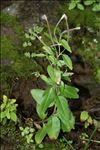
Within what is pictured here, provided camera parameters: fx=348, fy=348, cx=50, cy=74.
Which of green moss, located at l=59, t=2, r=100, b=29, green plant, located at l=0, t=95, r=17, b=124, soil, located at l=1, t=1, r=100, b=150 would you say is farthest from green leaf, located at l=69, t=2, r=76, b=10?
green plant, located at l=0, t=95, r=17, b=124

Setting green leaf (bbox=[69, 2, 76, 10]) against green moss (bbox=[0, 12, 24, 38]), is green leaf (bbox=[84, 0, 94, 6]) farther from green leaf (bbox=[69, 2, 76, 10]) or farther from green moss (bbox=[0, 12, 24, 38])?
green moss (bbox=[0, 12, 24, 38])

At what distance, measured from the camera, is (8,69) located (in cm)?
323

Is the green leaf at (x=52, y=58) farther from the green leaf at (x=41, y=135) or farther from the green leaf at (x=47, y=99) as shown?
the green leaf at (x=41, y=135)

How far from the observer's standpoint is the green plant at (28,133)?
2.77 meters

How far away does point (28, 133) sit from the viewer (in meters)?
2.81

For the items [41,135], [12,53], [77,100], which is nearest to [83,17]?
[12,53]

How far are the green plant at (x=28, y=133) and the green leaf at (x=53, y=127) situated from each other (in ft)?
1.28

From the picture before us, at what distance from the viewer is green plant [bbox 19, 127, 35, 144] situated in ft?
9.09

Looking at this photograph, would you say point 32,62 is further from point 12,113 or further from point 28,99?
point 12,113

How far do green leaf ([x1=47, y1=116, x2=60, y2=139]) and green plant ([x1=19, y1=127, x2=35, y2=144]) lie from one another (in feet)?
1.28

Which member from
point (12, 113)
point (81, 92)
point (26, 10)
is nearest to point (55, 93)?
point (12, 113)

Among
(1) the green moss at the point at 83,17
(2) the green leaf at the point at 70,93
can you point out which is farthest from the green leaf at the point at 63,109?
(1) the green moss at the point at 83,17

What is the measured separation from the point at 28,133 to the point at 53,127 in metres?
0.44

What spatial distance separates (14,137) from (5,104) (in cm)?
29
